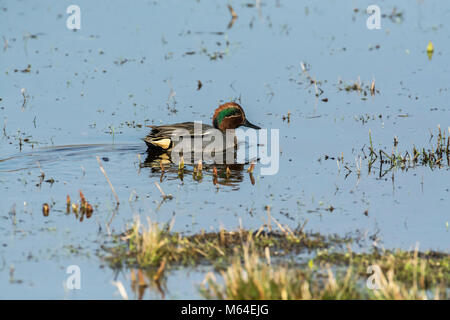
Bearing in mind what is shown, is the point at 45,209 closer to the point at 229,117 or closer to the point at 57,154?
the point at 57,154

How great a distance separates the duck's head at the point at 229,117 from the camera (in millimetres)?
12102

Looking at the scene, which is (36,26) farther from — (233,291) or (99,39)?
(233,291)

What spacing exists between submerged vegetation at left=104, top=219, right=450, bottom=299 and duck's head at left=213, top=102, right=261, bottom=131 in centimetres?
433

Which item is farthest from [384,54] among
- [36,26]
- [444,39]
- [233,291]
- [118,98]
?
[233,291]

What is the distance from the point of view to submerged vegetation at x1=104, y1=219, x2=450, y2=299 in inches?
238

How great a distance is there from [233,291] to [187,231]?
182 centimetres

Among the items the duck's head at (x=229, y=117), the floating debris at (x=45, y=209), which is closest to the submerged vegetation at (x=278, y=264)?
the floating debris at (x=45, y=209)

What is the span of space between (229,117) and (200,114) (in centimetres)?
82

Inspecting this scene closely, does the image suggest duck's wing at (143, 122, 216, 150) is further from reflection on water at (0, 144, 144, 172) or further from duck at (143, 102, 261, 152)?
reflection on water at (0, 144, 144, 172)

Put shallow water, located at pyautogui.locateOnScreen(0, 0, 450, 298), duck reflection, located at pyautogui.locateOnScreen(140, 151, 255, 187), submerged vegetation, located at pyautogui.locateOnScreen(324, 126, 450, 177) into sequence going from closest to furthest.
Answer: shallow water, located at pyautogui.locateOnScreen(0, 0, 450, 298) < duck reflection, located at pyautogui.locateOnScreen(140, 151, 255, 187) < submerged vegetation, located at pyautogui.locateOnScreen(324, 126, 450, 177)

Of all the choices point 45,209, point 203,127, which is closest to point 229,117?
point 203,127

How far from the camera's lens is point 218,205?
8789 mm

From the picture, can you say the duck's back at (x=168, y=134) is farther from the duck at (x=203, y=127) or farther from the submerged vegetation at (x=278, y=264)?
the submerged vegetation at (x=278, y=264)

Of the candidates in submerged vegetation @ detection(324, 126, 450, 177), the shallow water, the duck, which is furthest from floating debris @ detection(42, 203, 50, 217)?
submerged vegetation @ detection(324, 126, 450, 177)
